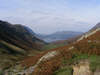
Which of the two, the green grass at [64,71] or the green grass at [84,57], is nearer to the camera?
the green grass at [84,57]

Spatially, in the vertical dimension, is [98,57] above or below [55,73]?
above

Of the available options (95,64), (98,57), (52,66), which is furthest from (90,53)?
(52,66)

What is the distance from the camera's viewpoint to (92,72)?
15609 mm

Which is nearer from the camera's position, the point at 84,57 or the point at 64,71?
the point at 64,71

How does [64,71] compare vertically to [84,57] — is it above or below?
below

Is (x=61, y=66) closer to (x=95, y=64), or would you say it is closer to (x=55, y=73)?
(x=55, y=73)

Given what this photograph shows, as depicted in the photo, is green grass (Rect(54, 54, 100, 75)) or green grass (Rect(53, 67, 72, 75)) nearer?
green grass (Rect(54, 54, 100, 75))

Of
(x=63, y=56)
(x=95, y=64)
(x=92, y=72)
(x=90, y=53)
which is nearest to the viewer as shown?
(x=92, y=72)

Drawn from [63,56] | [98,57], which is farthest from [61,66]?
[98,57]

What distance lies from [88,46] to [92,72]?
22.4ft

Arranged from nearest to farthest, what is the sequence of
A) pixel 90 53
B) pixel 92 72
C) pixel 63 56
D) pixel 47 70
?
pixel 92 72 → pixel 47 70 → pixel 90 53 → pixel 63 56

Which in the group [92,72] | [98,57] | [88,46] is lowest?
[92,72]

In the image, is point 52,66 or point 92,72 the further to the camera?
point 52,66

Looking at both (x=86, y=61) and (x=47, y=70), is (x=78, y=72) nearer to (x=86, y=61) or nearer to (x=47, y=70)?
(x=86, y=61)
